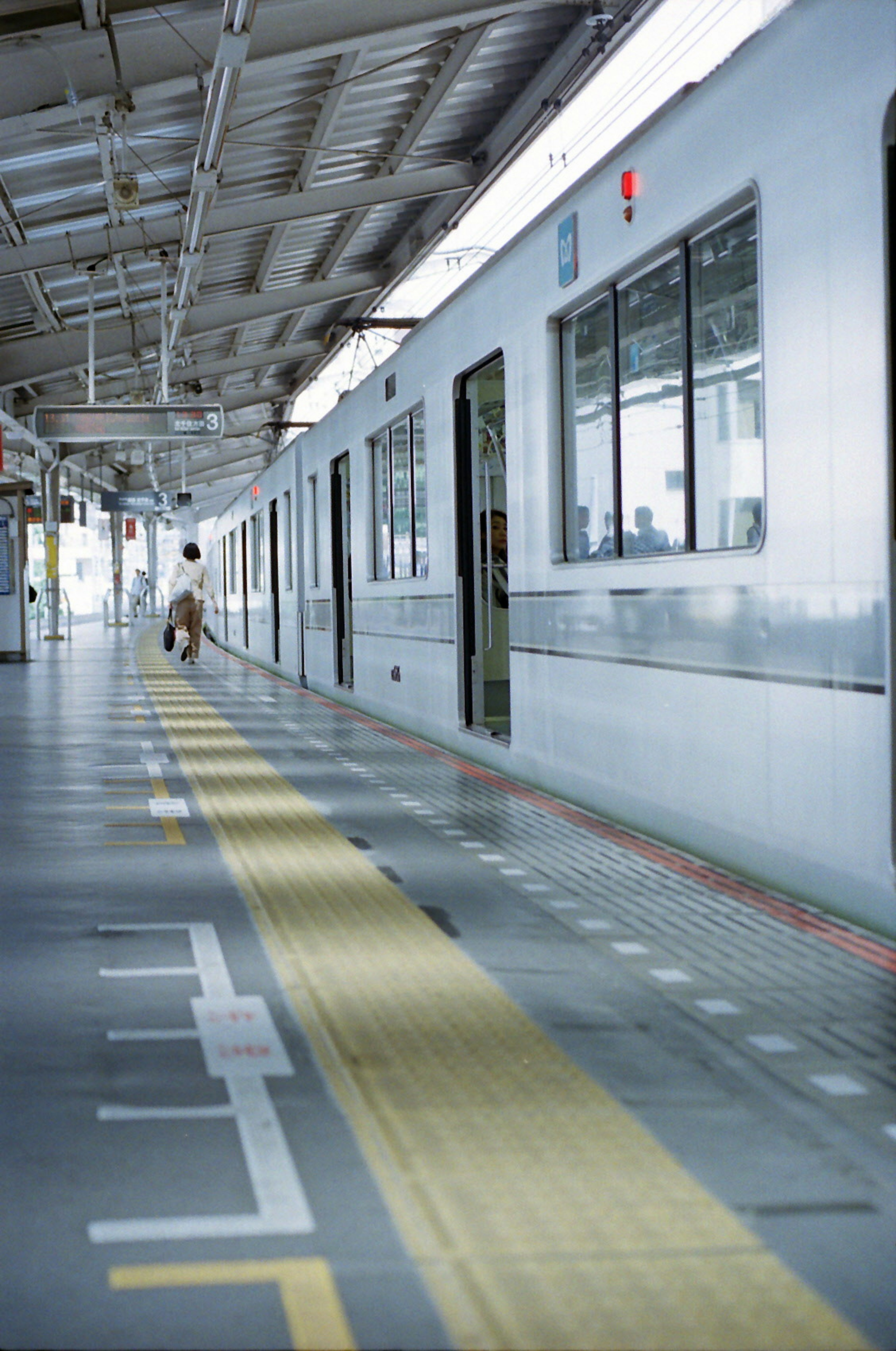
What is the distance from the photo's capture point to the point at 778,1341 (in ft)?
6.93

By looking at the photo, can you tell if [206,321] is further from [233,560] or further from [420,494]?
[420,494]

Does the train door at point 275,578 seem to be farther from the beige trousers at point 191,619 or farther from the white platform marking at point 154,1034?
the white platform marking at point 154,1034

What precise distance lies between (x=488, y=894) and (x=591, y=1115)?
2206mm

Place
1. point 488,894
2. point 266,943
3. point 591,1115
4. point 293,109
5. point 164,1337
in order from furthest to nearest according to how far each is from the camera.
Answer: point 293,109
point 488,894
point 266,943
point 591,1115
point 164,1337

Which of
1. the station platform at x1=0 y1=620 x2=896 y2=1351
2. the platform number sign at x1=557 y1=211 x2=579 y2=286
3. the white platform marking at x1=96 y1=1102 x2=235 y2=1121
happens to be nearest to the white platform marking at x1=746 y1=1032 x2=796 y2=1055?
the station platform at x1=0 y1=620 x2=896 y2=1351

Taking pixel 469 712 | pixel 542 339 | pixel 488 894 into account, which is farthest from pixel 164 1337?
pixel 469 712

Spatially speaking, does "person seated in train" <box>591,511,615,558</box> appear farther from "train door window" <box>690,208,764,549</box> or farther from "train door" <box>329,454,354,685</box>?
"train door" <box>329,454,354,685</box>

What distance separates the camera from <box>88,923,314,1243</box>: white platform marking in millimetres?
2459

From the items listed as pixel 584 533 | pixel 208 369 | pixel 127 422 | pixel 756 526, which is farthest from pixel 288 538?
pixel 756 526

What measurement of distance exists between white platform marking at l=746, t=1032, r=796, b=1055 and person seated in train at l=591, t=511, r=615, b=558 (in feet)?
11.1

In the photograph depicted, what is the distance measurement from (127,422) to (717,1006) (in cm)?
1761

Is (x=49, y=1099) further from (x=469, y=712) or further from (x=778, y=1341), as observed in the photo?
(x=469, y=712)

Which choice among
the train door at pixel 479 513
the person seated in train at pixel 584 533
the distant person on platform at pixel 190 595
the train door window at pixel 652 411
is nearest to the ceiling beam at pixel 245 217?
the distant person on platform at pixel 190 595

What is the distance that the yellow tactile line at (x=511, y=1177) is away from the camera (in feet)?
7.13
